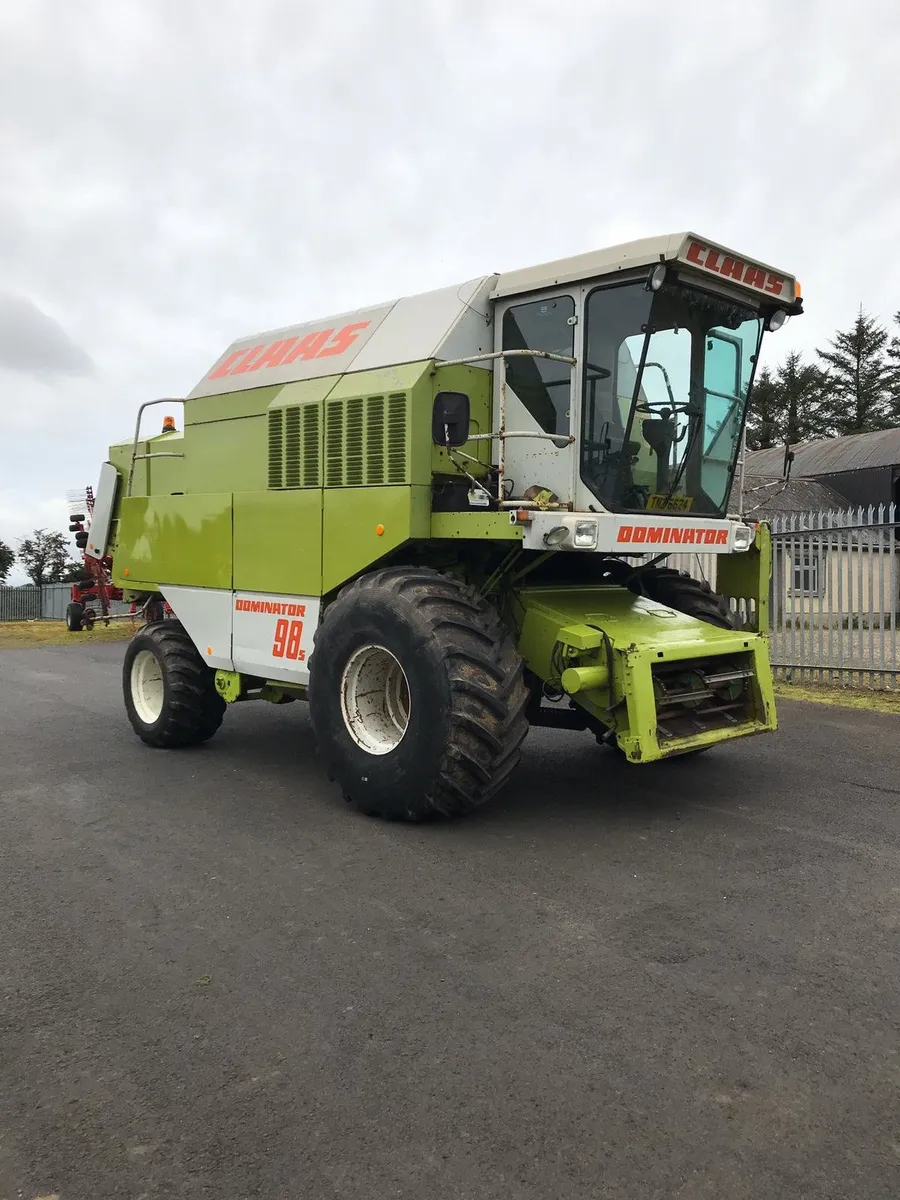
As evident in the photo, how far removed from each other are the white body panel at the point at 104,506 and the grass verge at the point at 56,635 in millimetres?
10498

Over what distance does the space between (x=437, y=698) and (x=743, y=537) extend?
9.09 ft

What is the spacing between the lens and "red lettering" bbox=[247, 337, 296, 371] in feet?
23.5

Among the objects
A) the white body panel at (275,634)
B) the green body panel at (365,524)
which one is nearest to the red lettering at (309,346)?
the green body panel at (365,524)

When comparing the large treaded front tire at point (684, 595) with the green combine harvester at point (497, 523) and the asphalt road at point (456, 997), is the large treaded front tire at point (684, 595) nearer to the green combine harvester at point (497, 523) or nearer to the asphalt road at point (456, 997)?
the green combine harvester at point (497, 523)

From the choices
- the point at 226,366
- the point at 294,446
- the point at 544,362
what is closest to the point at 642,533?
the point at 544,362

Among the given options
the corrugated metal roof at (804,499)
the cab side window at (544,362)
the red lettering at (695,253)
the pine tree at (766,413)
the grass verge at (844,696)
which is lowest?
the grass verge at (844,696)

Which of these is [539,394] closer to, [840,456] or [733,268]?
[733,268]

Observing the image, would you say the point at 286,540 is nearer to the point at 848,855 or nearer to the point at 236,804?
the point at 236,804

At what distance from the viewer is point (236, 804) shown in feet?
19.4

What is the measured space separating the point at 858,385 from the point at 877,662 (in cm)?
4913

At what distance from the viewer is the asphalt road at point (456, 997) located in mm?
2436

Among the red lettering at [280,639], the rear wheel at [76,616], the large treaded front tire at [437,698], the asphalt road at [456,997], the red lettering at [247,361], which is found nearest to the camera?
the asphalt road at [456,997]

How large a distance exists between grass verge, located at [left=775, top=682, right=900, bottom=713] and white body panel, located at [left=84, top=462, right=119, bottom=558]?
280 inches

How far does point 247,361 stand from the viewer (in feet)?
24.3
